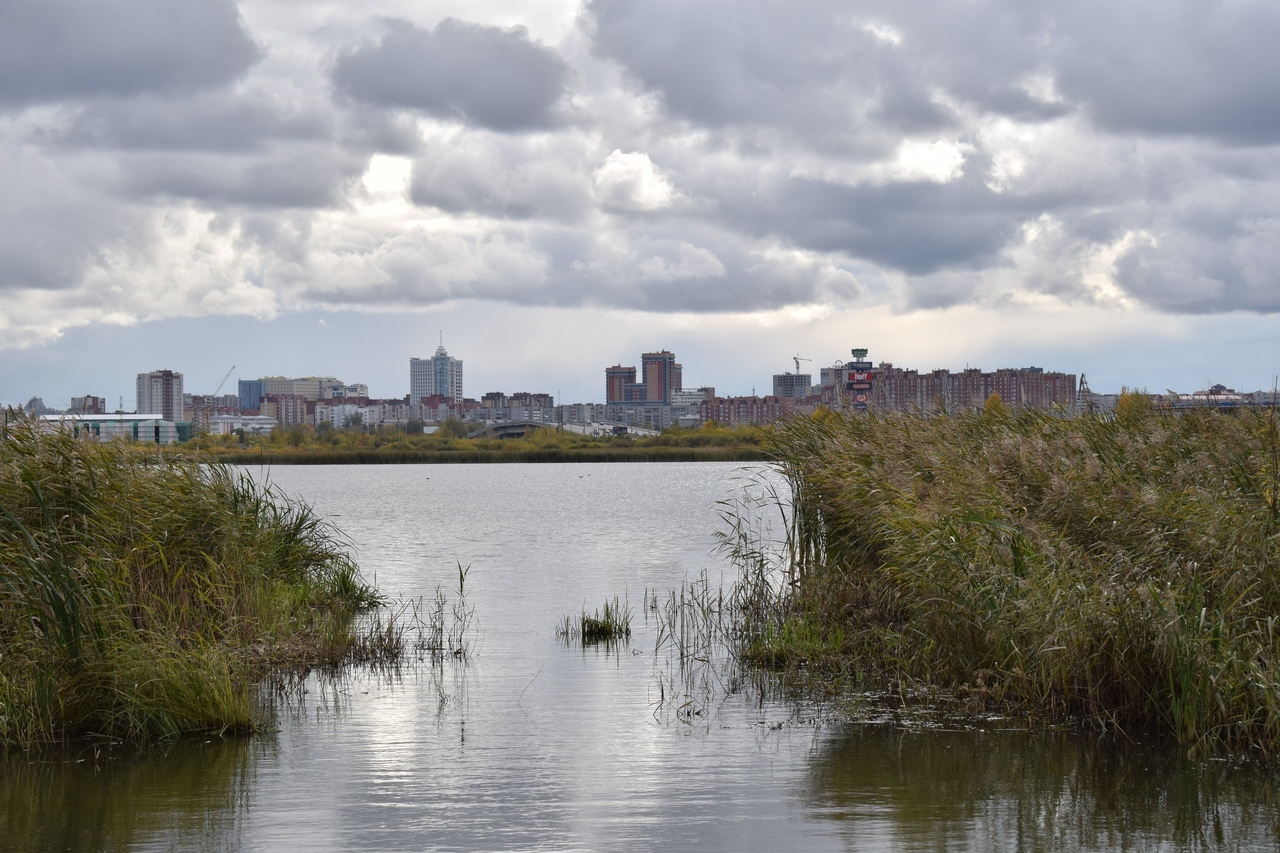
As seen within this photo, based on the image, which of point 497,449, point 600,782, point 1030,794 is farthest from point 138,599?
point 497,449

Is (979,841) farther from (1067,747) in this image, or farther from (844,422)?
(844,422)

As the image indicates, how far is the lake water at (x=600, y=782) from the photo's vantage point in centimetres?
826

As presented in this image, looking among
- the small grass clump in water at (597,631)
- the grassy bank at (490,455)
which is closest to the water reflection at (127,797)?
the small grass clump in water at (597,631)

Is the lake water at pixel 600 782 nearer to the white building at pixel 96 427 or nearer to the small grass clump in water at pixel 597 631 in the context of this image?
the small grass clump in water at pixel 597 631

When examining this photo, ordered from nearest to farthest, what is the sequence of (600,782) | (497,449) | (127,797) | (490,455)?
1. (127,797)
2. (600,782)
3. (490,455)
4. (497,449)

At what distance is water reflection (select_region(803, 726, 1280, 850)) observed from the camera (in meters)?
8.20

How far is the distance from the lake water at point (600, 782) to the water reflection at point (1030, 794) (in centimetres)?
2

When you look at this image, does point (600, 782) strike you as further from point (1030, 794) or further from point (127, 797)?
point (127, 797)

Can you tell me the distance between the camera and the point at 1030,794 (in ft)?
30.0

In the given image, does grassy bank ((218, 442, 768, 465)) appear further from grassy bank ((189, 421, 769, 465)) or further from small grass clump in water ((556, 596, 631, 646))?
Answer: small grass clump in water ((556, 596, 631, 646))

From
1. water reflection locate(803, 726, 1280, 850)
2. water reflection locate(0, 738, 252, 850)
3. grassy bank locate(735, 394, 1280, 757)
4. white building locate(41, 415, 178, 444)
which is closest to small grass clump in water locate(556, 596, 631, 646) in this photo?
grassy bank locate(735, 394, 1280, 757)

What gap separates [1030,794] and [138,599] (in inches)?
363

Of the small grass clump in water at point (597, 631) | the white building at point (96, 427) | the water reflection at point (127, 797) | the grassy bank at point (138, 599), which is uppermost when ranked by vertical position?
the white building at point (96, 427)

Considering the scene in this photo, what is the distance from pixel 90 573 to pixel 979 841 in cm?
864
